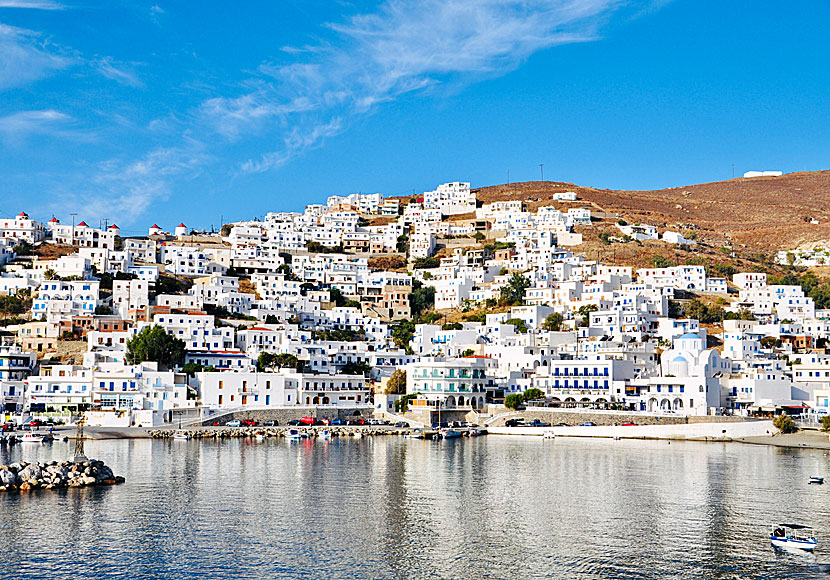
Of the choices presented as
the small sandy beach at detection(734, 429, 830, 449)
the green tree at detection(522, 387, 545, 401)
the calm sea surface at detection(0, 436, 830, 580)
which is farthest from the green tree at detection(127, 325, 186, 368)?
the small sandy beach at detection(734, 429, 830, 449)

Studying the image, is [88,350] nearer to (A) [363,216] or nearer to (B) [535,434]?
(B) [535,434]

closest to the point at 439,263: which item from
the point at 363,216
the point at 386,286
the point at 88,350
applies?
the point at 386,286

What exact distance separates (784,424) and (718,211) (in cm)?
12654

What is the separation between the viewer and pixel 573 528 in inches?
1266

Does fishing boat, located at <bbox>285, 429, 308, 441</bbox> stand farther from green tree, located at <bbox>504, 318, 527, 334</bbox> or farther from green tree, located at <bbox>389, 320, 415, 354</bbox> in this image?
green tree, located at <bbox>504, 318, 527, 334</bbox>

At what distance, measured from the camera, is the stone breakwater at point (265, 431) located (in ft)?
210

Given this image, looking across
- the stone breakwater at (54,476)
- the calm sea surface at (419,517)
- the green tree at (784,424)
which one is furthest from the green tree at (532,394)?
the stone breakwater at (54,476)

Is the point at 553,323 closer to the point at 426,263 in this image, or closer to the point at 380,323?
the point at 380,323

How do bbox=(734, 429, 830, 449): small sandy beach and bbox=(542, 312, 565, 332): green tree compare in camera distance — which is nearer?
bbox=(734, 429, 830, 449): small sandy beach

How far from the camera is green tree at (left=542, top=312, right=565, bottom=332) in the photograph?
94.0 m

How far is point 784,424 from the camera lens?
64188 millimetres

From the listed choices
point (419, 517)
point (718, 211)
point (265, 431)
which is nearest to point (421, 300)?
point (265, 431)

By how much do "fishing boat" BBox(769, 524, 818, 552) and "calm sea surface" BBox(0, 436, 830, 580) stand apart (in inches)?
16.3

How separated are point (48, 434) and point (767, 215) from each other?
491ft
